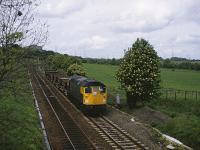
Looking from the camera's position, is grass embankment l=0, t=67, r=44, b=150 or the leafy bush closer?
grass embankment l=0, t=67, r=44, b=150

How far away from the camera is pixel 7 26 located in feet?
42.8

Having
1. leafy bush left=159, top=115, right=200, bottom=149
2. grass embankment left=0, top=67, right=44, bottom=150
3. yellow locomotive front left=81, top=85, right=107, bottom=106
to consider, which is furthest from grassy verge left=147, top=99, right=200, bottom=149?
grass embankment left=0, top=67, right=44, bottom=150

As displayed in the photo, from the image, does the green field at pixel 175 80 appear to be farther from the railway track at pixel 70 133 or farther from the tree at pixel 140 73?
the railway track at pixel 70 133

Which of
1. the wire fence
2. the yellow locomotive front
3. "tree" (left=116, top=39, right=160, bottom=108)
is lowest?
the wire fence

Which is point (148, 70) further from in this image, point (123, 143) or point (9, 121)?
point (9, 121)

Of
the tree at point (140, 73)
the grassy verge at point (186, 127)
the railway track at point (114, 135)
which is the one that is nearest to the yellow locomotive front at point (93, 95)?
the railway track at point (114, 135)

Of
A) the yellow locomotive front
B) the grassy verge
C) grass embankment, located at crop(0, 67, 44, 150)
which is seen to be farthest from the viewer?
the yellow locomotive front

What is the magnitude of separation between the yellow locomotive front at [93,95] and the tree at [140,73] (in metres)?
2.85

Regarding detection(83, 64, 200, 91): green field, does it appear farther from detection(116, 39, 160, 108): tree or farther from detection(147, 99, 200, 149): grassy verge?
detection(147, 99, 200, 149): grassy verge

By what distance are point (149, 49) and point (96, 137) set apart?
41.7 feet

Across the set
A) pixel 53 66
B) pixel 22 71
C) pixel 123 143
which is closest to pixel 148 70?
pixel 123 143

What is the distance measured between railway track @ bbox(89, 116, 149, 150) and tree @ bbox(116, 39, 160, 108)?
15.8 ft

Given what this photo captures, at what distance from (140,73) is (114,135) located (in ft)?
32.6

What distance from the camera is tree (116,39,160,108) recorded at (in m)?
31.4
